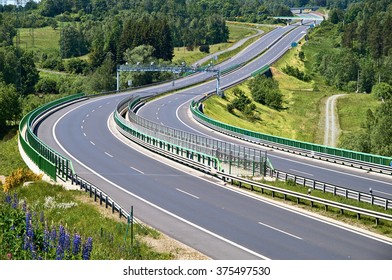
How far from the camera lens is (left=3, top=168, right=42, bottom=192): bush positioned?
42.5m

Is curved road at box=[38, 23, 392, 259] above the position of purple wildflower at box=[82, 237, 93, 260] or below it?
below

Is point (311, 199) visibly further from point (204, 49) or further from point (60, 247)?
point (204, 49)

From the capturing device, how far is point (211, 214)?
3569 centimetres

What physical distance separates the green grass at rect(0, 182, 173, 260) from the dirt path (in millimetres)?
59153

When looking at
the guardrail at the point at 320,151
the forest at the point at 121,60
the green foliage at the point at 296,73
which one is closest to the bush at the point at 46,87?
the forest at the point at 121,60

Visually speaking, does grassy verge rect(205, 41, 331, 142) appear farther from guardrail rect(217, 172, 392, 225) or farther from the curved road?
guardrail rect(217, 172, 392, 225)

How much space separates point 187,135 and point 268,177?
712 inches

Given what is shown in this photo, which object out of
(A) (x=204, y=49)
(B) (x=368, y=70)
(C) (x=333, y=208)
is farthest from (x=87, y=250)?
(A) (x=204, y=49)

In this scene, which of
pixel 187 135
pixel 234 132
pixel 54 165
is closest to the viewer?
pixel 54 165

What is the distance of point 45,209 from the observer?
35.5m

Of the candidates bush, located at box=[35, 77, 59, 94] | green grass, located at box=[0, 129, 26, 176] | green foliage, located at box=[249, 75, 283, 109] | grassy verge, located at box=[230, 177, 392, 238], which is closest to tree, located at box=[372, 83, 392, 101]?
green foliage, located at box=[249, 75, 283, 109]

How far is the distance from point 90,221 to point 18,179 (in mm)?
12042

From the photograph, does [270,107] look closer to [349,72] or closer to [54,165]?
[349,72]

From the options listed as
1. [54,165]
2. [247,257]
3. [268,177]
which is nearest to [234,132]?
[268,177]
